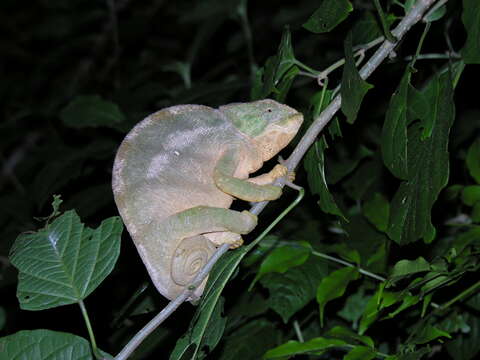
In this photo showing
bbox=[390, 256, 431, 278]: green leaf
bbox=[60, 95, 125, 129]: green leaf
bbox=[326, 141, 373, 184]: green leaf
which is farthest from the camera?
bbox=[60, 95, 125, 129]: green leaf

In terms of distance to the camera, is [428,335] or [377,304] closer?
[428,335]

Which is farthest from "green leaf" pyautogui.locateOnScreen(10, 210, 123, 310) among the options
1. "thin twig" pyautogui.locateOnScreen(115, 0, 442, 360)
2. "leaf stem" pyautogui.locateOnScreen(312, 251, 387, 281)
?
"leaf stem" pyautogui.locateOnScreen(312, 251, 387, 281)

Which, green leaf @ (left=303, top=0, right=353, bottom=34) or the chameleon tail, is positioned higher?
green leaf @ (left=303, top=0, right=353, bottom=34)

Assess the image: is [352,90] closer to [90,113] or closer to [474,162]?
[474,162]

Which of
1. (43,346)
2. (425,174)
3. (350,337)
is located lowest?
(350,337)

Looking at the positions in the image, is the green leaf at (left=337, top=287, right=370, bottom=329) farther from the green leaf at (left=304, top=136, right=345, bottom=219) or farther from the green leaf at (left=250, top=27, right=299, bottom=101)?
the green leaf at (left=250, top=27, right=299, bottom=101)

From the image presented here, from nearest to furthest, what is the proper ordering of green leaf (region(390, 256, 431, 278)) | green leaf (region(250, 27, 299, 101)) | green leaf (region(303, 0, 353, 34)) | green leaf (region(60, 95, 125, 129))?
1. green leaf (region(390, 256, 431, 278))
2. green leaf (region(303, 0, 353, 34))
3. green leaf (region(250, 27, 299, 101))
4. green leaf (region(60, 95, 125, 129))

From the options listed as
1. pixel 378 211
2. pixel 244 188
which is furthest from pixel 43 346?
pixel 378 211
